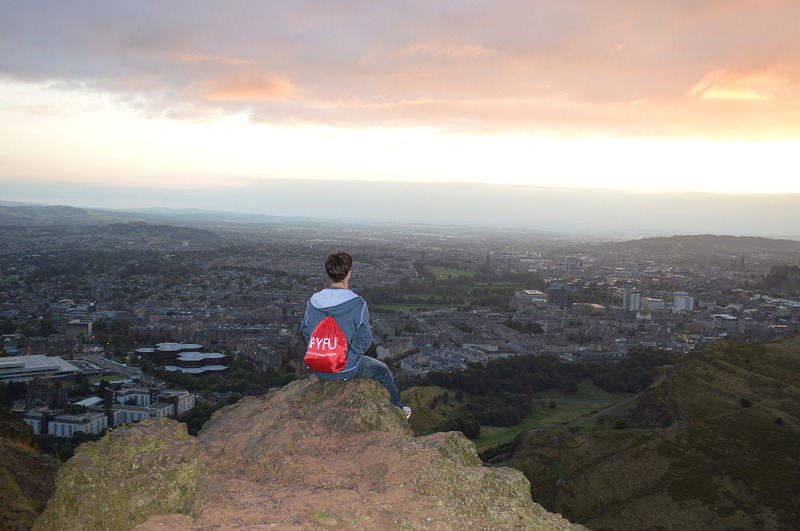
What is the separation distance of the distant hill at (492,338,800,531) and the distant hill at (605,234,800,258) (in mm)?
100627

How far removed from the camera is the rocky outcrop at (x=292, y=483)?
10.0 feet

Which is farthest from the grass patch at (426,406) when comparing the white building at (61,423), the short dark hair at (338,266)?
the short dark hair at (338,266)

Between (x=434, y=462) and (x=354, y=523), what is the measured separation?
857 mm

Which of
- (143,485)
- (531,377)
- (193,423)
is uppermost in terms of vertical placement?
(143,485)

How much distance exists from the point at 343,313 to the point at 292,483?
150cm

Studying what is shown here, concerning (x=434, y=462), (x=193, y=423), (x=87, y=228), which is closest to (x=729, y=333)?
(x=193, y=423)

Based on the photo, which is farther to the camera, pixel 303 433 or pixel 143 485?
pixel 303 433

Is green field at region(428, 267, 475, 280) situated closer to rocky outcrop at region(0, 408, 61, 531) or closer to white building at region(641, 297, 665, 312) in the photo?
white building at region(641, 297, 665, 312)

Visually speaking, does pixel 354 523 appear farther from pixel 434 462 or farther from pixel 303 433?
pixel 303 433

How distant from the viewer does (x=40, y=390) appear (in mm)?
20922

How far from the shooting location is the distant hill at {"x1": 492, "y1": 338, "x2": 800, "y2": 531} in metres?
14.8

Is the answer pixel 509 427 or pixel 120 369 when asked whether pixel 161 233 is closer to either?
pixel 120 369

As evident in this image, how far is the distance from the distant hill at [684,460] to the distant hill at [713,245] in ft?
330

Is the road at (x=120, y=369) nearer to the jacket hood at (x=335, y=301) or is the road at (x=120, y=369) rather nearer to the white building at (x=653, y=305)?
Result: the jacket hood at (x=335, y=301)
